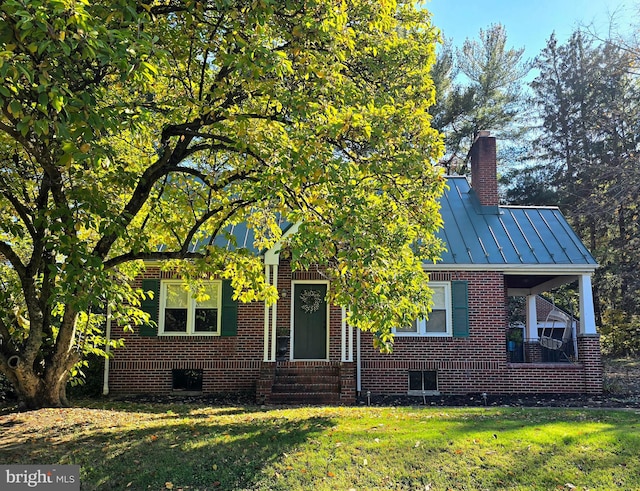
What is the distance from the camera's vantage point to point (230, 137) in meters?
6.86

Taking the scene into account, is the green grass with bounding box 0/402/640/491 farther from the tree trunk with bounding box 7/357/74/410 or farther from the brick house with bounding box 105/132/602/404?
the brick house with bounding box 105/132/602/404

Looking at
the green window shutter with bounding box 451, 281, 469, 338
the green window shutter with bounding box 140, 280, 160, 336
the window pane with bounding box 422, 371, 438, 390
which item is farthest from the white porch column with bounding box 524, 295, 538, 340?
the green window shutter with bounding box 140, 280, 160, 336

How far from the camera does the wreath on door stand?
13000 mm

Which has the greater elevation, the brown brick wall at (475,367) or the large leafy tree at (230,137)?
the large leafy tree at (230,137)

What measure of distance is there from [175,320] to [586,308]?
395 inches

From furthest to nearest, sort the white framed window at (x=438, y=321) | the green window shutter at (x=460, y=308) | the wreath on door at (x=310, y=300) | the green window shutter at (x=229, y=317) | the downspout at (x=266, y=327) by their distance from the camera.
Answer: the wreath on door at (x=310, y=300), the white framed window at (x=438, y=321), the green window shutter at (x=460, y=308), the green window shutter at (x=229, y=317), the downspout at (x=266, y=327)

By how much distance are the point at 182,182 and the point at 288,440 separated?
15.0ft

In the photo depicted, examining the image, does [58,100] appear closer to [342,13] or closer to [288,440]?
[342,13]

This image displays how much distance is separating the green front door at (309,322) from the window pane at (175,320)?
2.69m

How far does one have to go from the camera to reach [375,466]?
5.70 metres

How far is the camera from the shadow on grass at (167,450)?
17.7ft

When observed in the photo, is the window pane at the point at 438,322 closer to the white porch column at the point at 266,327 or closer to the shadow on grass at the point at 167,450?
the white porch column at the point at 266,327

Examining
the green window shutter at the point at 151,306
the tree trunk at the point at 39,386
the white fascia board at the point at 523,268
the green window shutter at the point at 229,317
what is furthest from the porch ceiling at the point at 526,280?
the tree trunk at the point at 39,386

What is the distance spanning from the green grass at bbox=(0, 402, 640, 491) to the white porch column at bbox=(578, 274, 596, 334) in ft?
16.4
